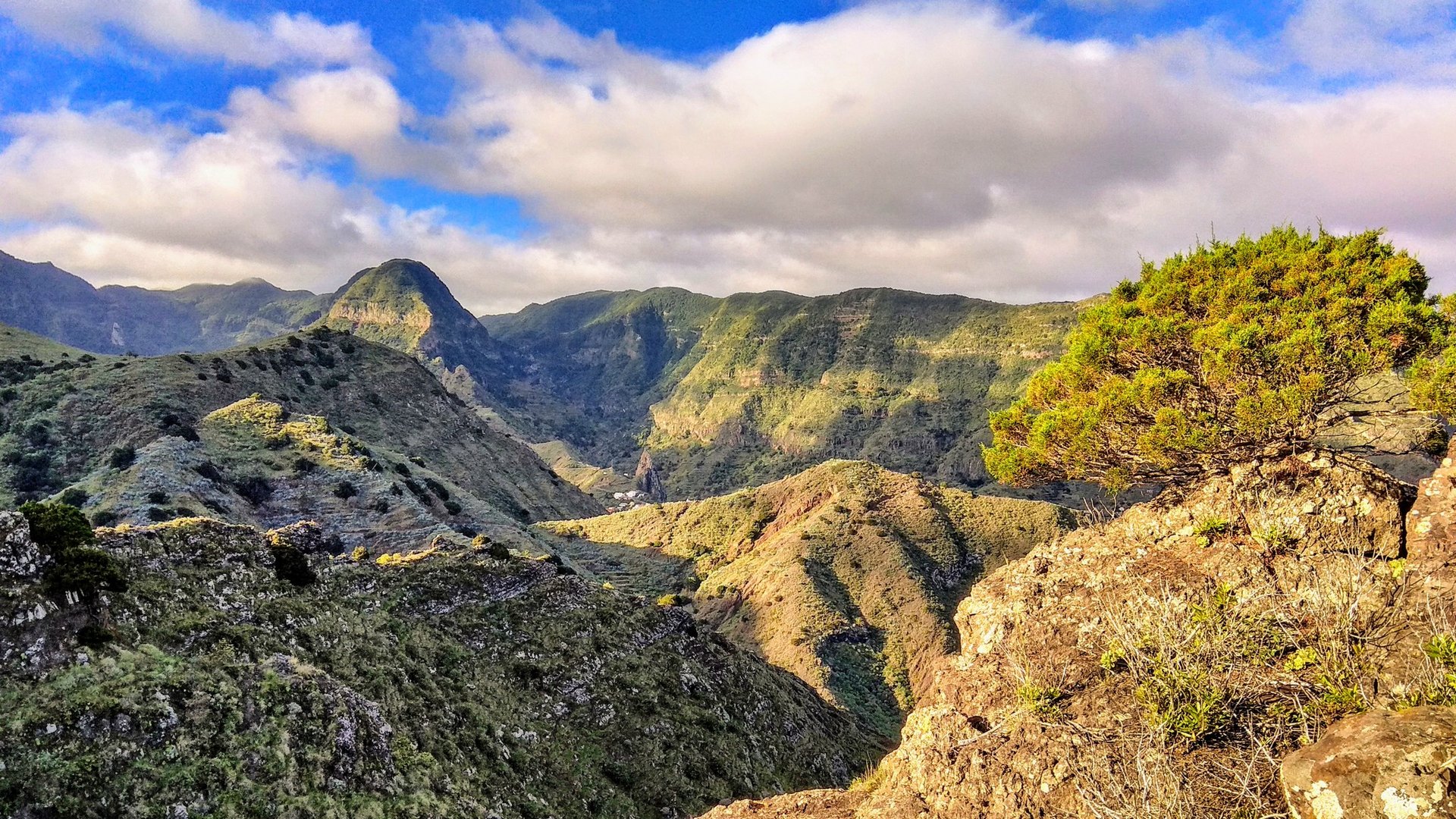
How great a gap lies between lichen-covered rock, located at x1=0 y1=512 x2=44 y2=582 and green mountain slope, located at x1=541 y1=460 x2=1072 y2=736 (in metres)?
53.5

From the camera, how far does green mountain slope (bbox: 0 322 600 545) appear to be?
58.4 metres

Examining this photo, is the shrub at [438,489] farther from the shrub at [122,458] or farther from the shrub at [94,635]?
the shrub at [94,635]

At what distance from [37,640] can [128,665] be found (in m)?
1.81

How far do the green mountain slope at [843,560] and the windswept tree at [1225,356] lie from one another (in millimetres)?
37683

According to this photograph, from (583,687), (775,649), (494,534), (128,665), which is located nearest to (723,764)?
(583,687)

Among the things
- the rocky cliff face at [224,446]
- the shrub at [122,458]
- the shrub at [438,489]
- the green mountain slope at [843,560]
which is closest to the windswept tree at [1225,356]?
the green mountain slope at [843,560]

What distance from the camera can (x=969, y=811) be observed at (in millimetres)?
11797

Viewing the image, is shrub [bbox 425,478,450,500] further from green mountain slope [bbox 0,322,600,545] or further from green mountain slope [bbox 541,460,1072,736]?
green mountain slope [bbox 541,460,1072,736]

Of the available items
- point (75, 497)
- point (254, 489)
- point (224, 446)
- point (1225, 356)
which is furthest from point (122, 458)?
point (1225, 356)

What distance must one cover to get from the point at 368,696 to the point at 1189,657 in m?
24.0

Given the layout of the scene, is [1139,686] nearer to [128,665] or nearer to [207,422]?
[128,665]

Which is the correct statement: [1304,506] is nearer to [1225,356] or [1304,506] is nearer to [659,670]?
[1225,356]

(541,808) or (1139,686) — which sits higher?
(1139,686)

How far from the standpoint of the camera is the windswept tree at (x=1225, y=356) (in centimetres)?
1723
